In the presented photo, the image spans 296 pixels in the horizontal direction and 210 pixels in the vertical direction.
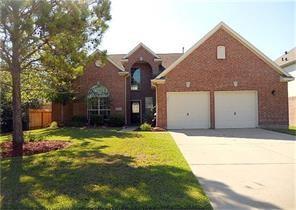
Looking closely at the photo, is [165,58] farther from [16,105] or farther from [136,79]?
[16,105]

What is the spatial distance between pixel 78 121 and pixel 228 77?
39.9 ft

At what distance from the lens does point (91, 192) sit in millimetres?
6531

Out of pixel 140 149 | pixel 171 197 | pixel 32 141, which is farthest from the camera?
pixel 32 141

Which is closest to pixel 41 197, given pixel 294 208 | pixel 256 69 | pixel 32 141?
pixel 294 208

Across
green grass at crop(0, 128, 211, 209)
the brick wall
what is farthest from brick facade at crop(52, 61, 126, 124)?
green grass at crop(0, 128, 211, 209)

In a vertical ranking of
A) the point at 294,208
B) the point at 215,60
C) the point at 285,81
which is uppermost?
the point at 215,60

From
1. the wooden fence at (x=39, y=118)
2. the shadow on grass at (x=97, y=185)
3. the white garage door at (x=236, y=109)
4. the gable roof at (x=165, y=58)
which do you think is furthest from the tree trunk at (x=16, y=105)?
the gable roof at (x=165, y=58)

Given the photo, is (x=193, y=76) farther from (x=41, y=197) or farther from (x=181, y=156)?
(x=41, y=197)

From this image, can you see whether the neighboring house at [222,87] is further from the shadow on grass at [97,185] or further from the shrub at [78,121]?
the shadow on grass at [97,185]

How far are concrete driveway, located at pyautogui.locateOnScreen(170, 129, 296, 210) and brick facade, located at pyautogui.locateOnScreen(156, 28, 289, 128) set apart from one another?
810 centimetres

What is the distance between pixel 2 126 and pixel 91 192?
63.6 feet

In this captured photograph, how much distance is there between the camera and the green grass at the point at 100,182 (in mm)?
5969

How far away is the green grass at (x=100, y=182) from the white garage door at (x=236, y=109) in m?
11.5

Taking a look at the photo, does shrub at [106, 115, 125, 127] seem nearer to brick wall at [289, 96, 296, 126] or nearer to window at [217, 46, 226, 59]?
window at [217, 46, 226, 59]
